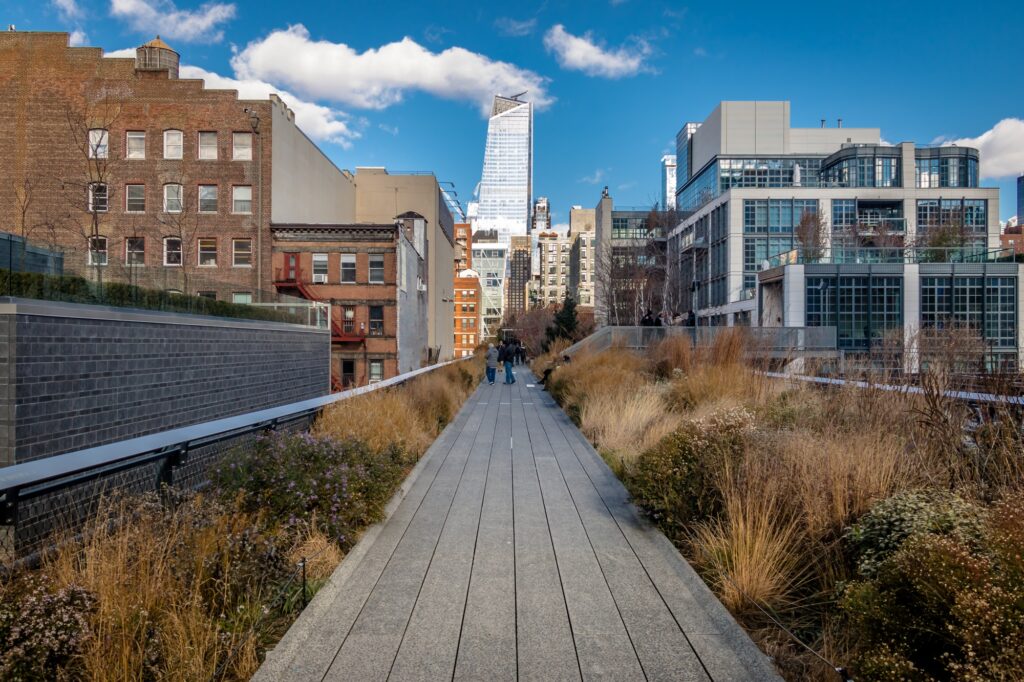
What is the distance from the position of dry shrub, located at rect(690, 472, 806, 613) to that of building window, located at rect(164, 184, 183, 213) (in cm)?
4246

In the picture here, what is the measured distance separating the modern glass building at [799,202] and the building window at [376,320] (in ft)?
67.3

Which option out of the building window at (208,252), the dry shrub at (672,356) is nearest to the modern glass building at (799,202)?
the dry shrub at (672,356)

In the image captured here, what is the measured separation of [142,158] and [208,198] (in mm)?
4581

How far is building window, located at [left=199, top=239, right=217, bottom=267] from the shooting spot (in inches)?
1582

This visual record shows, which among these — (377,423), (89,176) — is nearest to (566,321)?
(89,176)

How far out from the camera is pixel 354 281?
136 ft

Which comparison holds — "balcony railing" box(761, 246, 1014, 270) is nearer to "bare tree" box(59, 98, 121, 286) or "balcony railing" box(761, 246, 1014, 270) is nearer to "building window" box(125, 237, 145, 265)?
"building window" box(125, 237, 145, 265)

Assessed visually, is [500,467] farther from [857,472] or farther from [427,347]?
[427,347]

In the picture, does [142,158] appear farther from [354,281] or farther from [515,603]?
[515,603]

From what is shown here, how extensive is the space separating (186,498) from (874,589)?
4.39 metres

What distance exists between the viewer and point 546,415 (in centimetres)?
1509

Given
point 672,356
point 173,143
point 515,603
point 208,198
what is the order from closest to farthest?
1. point 515,603
2. point 672,356
3. point 173,143
4. point 208,198

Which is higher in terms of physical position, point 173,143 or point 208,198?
point 173,143

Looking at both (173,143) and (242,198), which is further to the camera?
(242,198)
